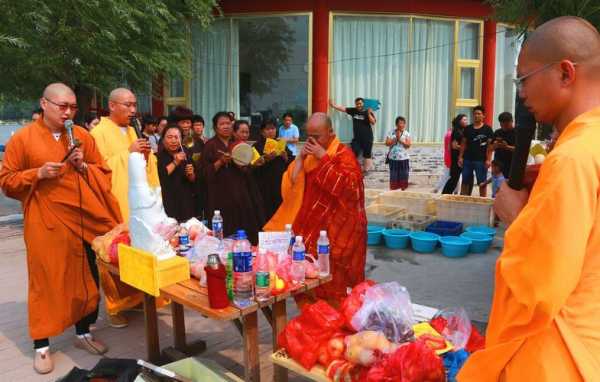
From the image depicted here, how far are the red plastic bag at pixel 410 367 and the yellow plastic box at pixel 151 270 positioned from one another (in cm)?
126

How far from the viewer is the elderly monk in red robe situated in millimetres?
3771

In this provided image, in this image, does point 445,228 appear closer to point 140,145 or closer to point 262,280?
point 140,145

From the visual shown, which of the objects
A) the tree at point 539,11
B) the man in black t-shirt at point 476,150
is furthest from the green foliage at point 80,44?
the man in black t-shirt at point 476,150

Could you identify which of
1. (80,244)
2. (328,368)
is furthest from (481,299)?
(80,244)

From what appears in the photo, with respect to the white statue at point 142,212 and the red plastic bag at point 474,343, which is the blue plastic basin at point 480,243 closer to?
the red plastic bag at point 474,343

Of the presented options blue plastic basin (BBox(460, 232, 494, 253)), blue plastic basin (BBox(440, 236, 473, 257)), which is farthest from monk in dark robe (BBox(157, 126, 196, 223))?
blue plastic basin (BBox(460, 232, 494, 253))

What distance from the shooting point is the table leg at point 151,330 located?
11.7 feet

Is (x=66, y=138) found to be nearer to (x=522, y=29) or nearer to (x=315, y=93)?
(x=522, y=29)

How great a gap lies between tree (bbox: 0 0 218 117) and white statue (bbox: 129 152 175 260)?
4410 mm

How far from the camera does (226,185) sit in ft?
17.2

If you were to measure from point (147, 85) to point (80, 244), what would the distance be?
560 cm

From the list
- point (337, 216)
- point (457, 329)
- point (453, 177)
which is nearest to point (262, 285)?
point (457, 329)

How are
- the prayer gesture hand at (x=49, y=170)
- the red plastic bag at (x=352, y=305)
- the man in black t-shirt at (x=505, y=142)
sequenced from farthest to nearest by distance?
the man in black t-shirt at (x=505, y=142), the prayer gesture hand at (x=49, y=170), the red plastic bag at (x=352, y=305)

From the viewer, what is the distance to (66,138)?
11.9 ft
